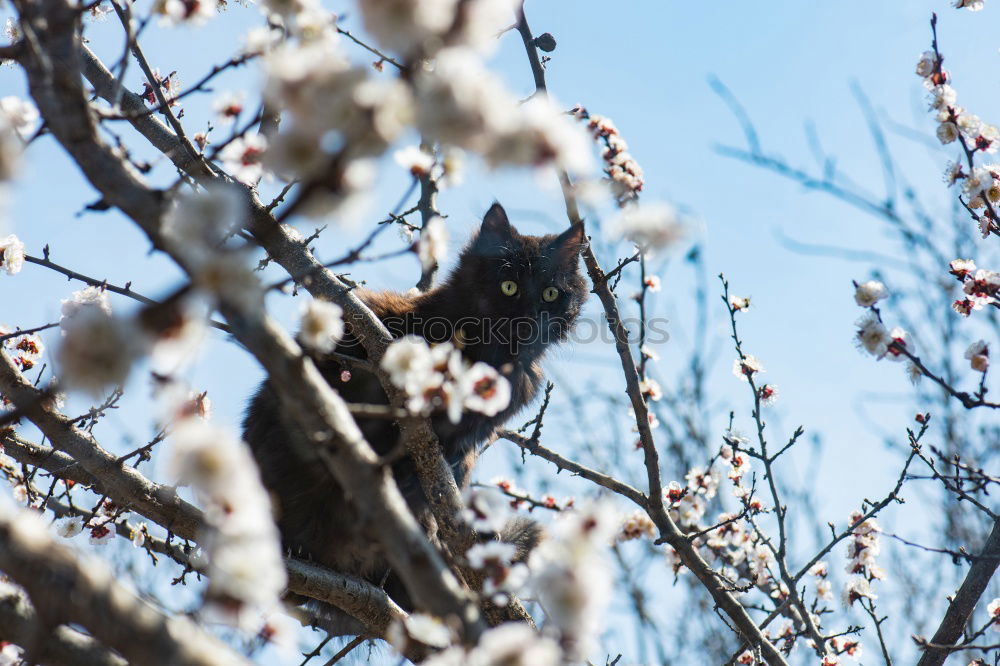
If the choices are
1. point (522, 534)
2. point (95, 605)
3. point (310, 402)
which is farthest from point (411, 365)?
point (522, 534)

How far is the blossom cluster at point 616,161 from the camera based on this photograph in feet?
10.4

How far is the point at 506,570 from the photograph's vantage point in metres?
1.60

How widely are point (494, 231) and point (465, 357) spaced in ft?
3.13

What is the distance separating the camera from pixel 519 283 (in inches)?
164

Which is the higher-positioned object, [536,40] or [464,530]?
[536,40]

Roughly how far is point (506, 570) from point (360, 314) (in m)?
1.37

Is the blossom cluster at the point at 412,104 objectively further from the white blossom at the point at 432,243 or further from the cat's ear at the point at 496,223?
the cat's ear at the point at 496,223

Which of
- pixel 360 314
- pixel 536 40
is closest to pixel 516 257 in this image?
pixel 536 40

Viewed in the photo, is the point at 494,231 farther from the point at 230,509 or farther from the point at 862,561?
the point at 230,509

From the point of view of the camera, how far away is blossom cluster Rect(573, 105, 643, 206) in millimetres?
3161

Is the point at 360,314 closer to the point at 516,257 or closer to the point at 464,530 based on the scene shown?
the point at 464,530

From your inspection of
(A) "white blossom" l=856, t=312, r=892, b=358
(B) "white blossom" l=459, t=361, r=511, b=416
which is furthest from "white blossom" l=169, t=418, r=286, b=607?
(A) "white blossom" l=856, t=312, r=892, b=358

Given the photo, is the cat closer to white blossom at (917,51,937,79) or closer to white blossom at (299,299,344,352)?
white blossom at (299,299,344,352)

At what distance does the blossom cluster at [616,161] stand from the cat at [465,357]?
0.90 ft
